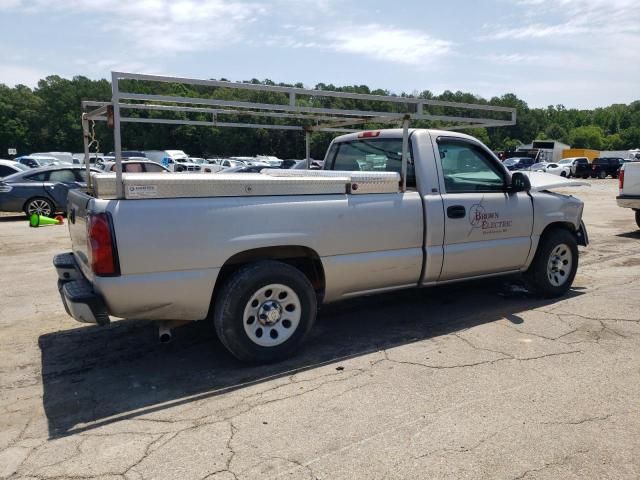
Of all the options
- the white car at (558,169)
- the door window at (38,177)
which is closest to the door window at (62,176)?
the door window at (38,177)

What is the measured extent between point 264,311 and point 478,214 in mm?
2469

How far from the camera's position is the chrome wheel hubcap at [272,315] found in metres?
4.25

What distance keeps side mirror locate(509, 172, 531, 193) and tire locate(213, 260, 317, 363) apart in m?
2.68

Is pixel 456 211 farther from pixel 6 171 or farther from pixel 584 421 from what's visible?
pixel 6 171

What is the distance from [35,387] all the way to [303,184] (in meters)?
2.56

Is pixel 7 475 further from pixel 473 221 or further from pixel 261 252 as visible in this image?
pixel 473 221

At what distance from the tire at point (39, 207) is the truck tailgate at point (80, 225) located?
10107 mm

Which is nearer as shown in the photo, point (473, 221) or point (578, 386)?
point (578, 386)

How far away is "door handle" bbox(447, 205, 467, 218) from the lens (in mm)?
5176

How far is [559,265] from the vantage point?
6.32 m

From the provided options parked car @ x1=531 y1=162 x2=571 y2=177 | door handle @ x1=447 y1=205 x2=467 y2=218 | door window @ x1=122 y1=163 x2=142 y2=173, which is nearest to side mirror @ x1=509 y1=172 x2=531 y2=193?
door handle @ x1=447 y1=205 x2=467 y2=218

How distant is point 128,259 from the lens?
3.72 metres

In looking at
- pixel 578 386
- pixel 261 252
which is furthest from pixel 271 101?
pixel 578 386

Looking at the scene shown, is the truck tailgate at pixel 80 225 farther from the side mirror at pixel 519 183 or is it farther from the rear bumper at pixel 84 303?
A: the side mirror at pixel 519 183
